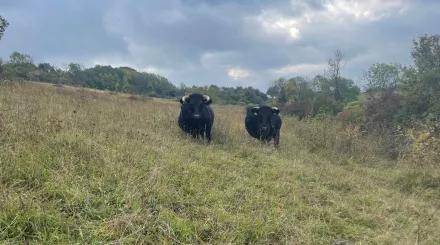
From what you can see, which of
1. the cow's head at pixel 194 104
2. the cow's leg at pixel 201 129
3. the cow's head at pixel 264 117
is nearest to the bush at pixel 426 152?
the cow's head at pixel 264 117

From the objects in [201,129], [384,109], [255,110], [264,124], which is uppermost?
[384,109]

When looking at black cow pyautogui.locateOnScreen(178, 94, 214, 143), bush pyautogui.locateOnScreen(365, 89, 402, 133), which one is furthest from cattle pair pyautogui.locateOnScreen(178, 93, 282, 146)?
bush pyautogui.locateOnScreen(365, 89, 402, 133)

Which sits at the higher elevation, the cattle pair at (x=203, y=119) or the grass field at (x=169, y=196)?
the cattle pair at (x=203, y=119)

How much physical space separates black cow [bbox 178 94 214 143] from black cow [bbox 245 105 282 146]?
2216 mm

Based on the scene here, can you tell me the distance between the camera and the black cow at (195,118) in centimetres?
971

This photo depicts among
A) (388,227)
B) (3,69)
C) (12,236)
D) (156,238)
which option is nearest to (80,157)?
(12,236)

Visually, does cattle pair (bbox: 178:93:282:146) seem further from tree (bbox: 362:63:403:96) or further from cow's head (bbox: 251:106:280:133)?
tree (bbox: 362:63:403:96)

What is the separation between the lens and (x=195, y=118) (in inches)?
374

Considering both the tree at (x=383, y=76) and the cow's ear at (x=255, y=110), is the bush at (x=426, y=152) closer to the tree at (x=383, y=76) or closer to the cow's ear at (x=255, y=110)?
the cow's ear at (x=255, y=110)

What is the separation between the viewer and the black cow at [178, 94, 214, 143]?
9.71 meters

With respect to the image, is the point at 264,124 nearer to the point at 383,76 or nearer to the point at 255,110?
the point at 255,110

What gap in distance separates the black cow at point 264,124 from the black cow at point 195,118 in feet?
7.27

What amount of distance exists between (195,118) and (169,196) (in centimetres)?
557

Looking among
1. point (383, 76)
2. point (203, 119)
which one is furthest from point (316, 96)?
point (203, 119)
